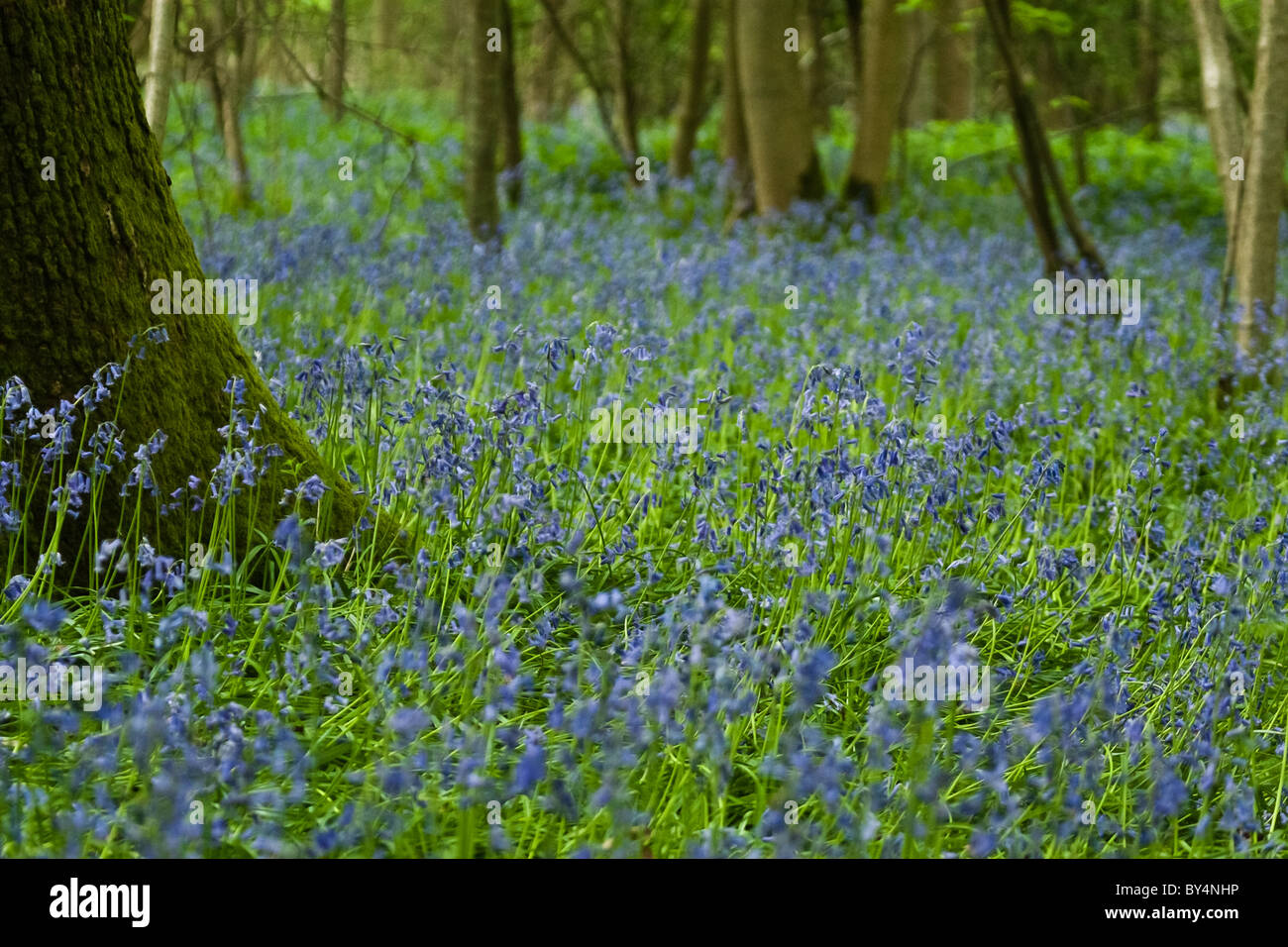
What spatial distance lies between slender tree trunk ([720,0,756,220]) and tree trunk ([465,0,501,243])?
9.59 ft

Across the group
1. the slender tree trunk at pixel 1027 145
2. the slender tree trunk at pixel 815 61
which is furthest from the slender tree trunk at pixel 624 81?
the slender tree trunk at pixel 1027 145

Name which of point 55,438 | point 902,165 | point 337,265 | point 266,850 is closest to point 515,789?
point 266,850

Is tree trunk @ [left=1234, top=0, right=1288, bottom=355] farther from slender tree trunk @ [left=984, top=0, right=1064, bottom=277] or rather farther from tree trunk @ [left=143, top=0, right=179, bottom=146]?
tree trunk @ [left=143, top=0, right=179, bottom=146]

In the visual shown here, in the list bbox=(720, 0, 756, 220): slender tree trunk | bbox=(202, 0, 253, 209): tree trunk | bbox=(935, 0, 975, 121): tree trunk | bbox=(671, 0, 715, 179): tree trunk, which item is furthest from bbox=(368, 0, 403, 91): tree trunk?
bbox=(202, 0, 253, 209): tree trunk

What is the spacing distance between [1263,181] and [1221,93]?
918mm

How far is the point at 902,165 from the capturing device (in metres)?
12.8

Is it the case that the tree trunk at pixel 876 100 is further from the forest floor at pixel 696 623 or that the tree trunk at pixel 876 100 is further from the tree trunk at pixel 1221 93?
the forest floor at pixel 696 623

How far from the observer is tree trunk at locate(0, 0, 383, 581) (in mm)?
2982

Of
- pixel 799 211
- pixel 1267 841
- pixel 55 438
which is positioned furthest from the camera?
pixel 799 211

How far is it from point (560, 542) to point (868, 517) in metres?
0.86

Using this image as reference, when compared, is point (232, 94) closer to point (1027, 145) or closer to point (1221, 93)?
point (1027, 145)

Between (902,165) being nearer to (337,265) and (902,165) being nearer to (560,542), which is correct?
(337,265)

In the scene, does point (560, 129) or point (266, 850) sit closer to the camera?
point (266, 850)
